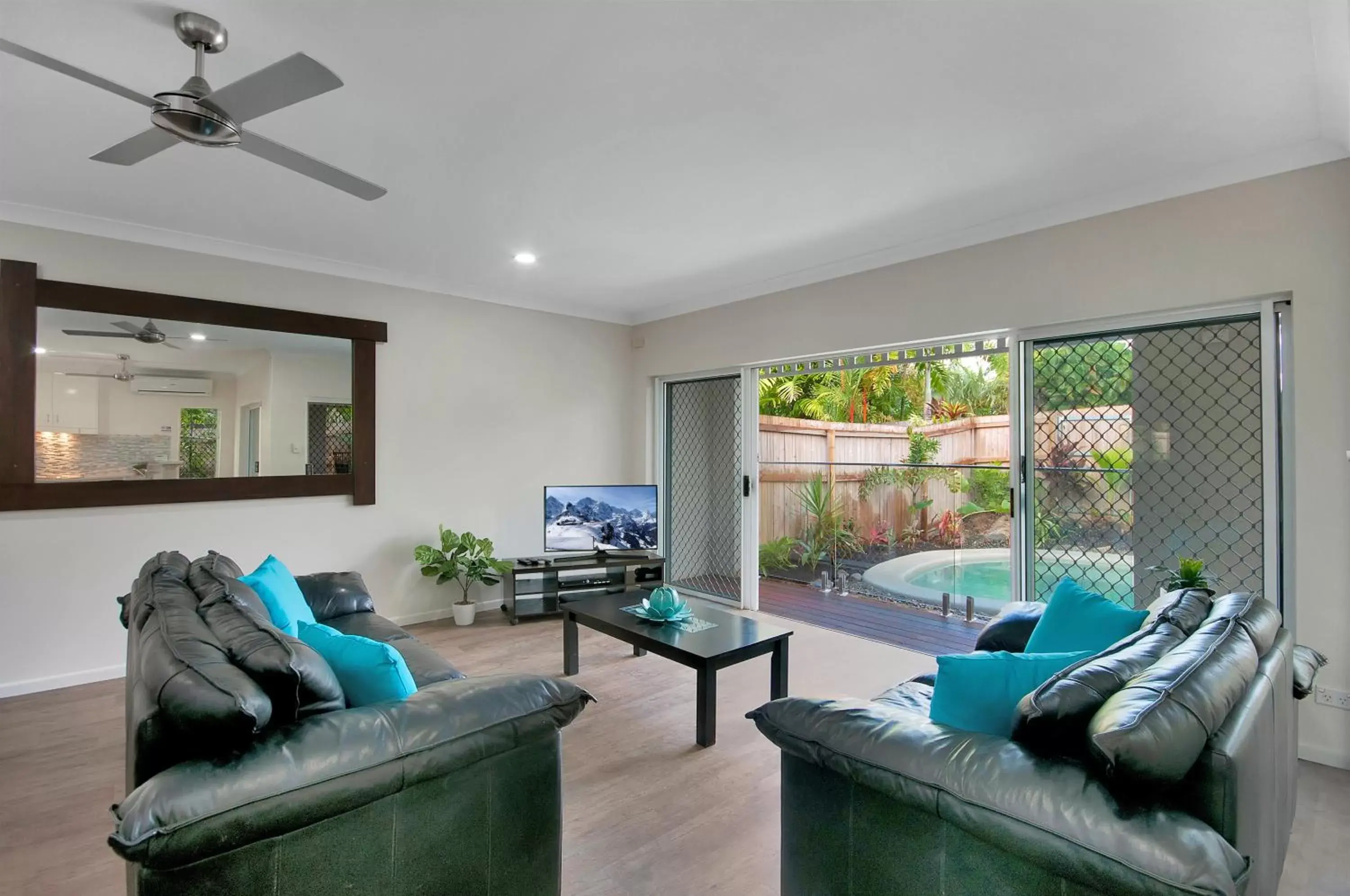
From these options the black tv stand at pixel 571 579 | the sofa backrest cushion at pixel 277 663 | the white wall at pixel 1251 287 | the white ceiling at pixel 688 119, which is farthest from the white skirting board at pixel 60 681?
the white wall at pixel 1251 287

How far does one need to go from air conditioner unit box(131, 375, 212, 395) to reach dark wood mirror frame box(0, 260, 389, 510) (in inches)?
13.7

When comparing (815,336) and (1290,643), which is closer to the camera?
(1290,643)

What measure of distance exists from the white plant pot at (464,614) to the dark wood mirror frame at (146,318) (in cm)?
97

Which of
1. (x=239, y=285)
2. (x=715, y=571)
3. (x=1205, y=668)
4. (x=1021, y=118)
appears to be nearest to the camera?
(x=1205, y=668)

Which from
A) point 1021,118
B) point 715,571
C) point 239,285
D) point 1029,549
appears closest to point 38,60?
point 239,285

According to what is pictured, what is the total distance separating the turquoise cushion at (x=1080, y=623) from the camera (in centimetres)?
201

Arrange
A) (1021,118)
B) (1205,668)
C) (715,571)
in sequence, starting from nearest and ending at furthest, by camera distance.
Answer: (1205,668), (1021,118), (715,571)

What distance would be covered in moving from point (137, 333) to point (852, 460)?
5201 millimetres

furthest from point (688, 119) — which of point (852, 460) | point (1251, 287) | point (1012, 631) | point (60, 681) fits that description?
point (60, 681)

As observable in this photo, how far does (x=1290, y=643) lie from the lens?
6.39 feet

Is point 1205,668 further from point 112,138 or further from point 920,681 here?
point 112,138

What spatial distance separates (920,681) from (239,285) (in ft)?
14.3

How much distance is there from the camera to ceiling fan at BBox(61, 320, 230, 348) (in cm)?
347

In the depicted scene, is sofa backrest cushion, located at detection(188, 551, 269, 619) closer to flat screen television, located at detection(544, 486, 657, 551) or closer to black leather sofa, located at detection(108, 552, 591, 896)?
black leather sofa, located at detection(108, 552, 591, 896)
